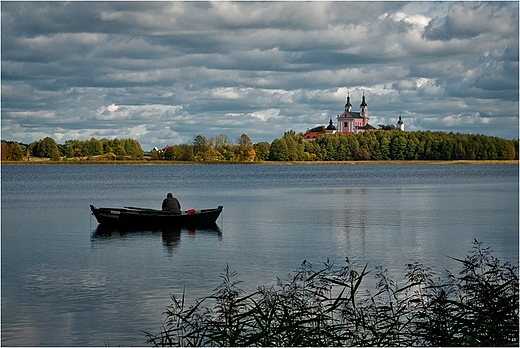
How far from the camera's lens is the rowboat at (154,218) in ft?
90.7

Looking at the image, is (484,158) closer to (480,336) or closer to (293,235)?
(293,235)

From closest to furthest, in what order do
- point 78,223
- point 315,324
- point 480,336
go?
point 480,336, point 315,324, point 78,223

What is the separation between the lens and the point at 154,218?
90.8 ft

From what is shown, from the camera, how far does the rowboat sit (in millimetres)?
27656

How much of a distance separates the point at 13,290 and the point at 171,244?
8578mm

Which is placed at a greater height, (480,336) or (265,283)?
(480,336)

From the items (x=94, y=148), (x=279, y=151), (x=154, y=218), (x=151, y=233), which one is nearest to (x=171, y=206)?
(x=154, y=218)

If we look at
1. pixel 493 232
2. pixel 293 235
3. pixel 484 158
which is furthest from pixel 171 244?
pixel 484 158

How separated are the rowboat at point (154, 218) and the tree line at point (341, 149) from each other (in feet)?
440

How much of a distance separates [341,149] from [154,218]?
475 feet

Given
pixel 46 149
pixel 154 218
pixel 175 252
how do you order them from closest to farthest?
pixel 175 252, pixel 154 218, pixel 46 149

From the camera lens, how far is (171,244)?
2428cm

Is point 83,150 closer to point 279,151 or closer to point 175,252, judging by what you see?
point 279,151

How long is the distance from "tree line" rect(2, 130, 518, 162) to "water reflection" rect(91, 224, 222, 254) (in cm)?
13430
